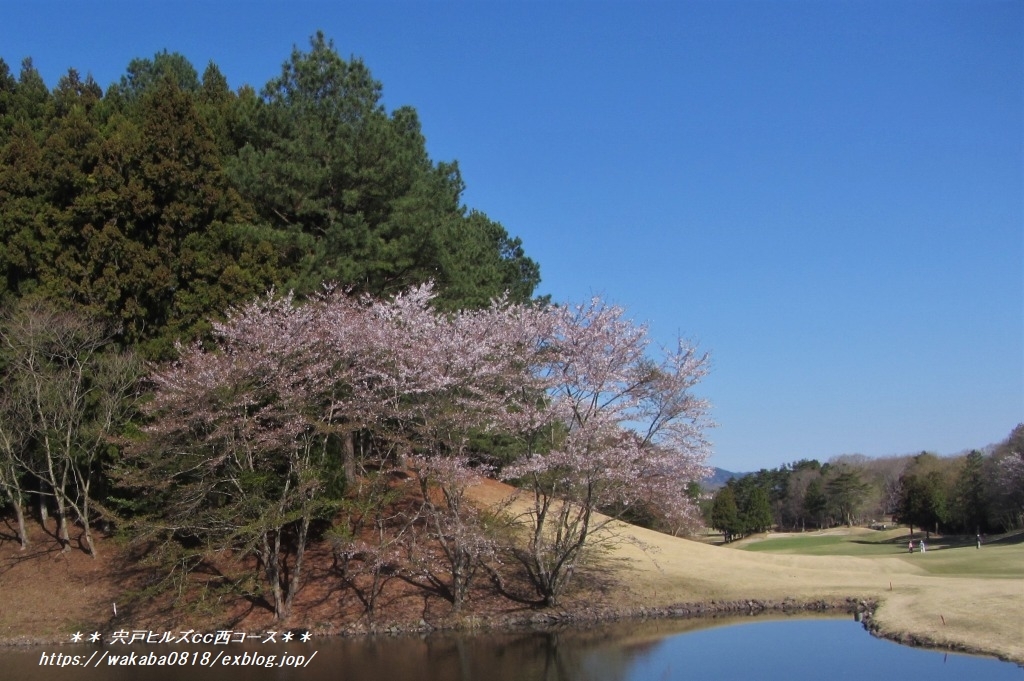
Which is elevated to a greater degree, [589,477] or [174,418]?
[174,418]

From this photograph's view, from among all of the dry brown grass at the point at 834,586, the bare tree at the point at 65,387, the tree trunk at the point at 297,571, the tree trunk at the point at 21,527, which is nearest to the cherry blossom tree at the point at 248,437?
the tree trunk at the point at 297,571

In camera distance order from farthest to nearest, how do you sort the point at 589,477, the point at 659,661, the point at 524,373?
the point at 524,373 → the point at 589,477 → the point at 659,661

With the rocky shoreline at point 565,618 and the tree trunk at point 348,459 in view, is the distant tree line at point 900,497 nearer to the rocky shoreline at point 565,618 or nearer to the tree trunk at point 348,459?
the rocky shoreline at point 565,618

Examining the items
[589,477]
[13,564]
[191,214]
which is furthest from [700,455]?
[13,564]

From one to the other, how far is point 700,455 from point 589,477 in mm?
3164

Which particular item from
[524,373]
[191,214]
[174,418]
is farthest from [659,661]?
[191,214]

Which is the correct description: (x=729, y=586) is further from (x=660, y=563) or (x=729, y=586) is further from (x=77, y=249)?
(x=77, y=249)

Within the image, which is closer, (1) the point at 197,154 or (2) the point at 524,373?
(2) the point at 524,373

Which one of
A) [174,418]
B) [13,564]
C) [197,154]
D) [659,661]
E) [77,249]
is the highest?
[197,154]

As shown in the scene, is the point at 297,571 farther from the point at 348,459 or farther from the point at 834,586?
the point at 834,586

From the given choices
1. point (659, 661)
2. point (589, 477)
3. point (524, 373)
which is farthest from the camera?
point (524, 373)

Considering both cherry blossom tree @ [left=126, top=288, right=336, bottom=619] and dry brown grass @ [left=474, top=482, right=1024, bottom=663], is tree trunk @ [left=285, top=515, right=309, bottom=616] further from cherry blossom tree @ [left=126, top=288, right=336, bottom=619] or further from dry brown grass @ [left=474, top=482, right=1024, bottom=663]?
dry brown grass @ [left=474, top=482, right=1024, bottom=663]

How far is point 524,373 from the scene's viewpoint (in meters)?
19.7

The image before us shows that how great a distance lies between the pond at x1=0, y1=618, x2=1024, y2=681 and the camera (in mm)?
13891
